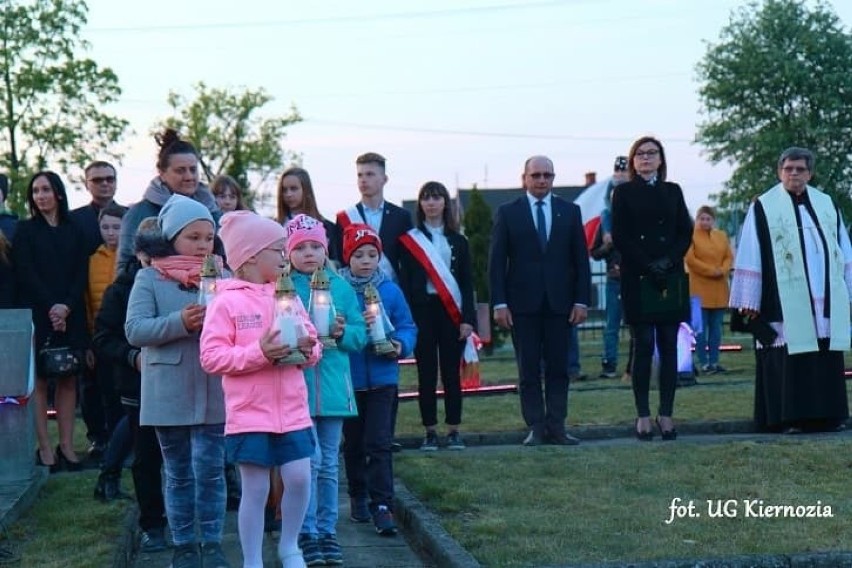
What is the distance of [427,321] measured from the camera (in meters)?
11.4

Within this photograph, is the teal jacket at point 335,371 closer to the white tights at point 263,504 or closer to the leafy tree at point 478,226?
the white tights at point 263,504

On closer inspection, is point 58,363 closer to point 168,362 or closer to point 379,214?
point 379,214

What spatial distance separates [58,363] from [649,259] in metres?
4.62

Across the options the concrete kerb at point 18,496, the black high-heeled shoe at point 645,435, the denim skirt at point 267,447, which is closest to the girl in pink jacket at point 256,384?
the denim skirt at point 267,447

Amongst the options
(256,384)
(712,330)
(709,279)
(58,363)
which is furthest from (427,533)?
Result: (709,279)

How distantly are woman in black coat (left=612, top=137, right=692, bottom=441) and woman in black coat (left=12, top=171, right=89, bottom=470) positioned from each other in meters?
4.23

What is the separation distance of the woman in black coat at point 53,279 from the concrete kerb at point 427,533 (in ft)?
10.3

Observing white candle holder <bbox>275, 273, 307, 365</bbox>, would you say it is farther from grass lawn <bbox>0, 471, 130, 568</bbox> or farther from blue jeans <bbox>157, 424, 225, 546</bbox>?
grass lawn <bbox>0, 471, 130, 568</bbox>

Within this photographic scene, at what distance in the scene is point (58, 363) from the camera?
10695 mm

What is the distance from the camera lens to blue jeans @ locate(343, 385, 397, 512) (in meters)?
8.21

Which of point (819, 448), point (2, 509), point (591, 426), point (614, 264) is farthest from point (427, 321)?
point (614, 264)

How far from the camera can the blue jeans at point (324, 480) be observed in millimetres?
7480

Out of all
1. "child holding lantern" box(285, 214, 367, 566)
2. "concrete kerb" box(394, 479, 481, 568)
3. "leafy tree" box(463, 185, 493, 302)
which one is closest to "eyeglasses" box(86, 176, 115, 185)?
"concrete kerb" box(394, 479, 481, 568)

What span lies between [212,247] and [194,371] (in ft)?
2.18
